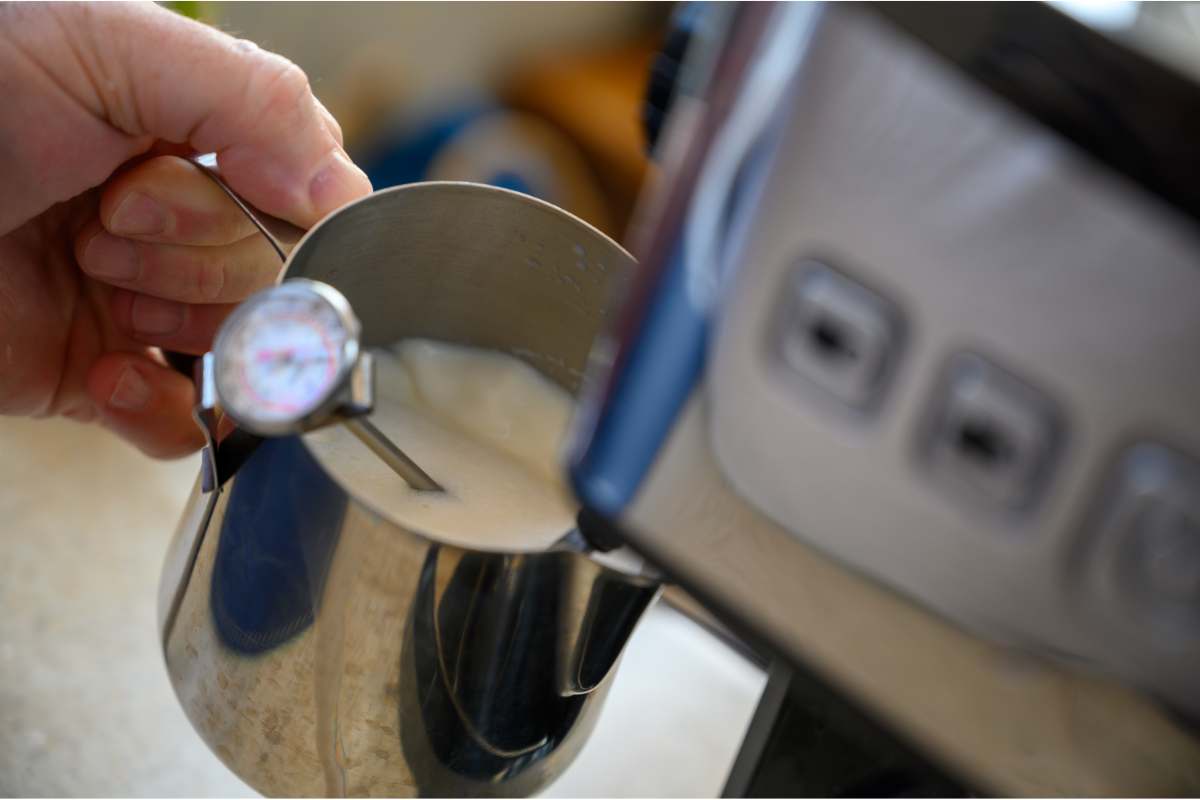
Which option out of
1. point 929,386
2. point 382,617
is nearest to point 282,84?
point 382,617

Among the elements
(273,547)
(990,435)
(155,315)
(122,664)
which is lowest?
(122,664)

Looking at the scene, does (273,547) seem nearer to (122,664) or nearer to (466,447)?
(466,447)

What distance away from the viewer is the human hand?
1.54ft

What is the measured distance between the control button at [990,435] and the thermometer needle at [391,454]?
Answer: 0.58 ft

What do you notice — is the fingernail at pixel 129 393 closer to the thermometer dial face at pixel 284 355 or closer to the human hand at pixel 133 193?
the human hand at pixel 133 193

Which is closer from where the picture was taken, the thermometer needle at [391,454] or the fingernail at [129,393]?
the thermometer needle at [391,454]

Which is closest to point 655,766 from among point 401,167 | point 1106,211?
point 1106,211

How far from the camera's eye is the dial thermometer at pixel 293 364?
1.09ft

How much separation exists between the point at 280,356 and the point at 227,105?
19cm

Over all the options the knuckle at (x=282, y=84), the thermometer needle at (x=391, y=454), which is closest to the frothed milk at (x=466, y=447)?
the thermometer needle at (x=391, y=454)

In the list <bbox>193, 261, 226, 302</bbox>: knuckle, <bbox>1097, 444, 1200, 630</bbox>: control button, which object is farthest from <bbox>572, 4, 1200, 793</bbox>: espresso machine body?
<bbox>193, 261, 226, 302</bbox>: knuckle

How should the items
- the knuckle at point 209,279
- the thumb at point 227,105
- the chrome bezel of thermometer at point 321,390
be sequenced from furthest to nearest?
the knuckle at point 209,279
the thumb at point 227,105
the chrome bezel of thermometer at point 321,390

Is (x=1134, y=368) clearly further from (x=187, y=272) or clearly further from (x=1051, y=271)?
(x=187, y=272)

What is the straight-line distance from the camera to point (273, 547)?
37 cm
